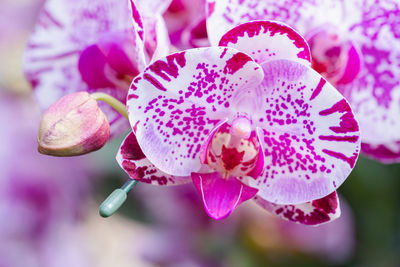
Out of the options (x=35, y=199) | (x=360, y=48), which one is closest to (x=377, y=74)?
(x=360, y=48)

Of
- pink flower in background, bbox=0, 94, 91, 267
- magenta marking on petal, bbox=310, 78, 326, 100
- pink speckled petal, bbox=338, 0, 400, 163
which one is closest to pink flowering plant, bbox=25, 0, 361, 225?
magenta marking on petal, bbox=310, 78, 326, 100

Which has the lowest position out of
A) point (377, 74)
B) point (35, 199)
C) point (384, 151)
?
point (35, 199)

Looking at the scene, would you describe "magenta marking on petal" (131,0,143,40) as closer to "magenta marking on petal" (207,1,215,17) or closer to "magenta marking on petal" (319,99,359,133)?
"magenta marking on petal" (207,1,215,17)

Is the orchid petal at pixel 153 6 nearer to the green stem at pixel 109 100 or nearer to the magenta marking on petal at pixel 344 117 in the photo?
the green stem at pixel 109 100

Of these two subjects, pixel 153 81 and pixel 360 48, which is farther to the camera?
pixel 360 48

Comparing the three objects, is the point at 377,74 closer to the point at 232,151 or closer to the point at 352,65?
the point at 352,65

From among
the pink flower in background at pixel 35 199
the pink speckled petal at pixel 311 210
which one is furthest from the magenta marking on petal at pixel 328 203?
the pink flower in background at pixel 35 199

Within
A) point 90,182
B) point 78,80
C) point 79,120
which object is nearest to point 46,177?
point 90,182
